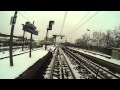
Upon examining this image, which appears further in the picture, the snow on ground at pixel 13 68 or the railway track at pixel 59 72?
the railway track at pixel 59 72

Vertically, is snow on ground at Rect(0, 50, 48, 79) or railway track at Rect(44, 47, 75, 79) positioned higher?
snow on ground at Rect(0, 50, 48, 79)

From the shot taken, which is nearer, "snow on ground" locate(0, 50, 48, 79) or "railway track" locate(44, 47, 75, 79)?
"snow on ground" locate(0, 50, 48, 79)

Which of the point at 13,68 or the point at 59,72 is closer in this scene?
the point at 13,68

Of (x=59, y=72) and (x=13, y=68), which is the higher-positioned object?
(x=13, y=68)

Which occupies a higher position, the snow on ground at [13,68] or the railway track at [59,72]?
the snow on ground at [13,68]
